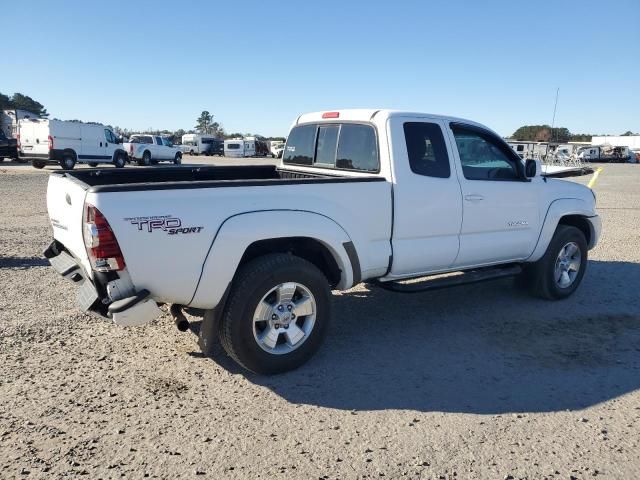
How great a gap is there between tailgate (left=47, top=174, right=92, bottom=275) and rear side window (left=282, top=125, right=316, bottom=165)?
2.46 m

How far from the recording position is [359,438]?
10.3ft

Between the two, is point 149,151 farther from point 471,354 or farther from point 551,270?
point 471,354

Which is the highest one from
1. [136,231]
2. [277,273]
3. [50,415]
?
[136,231]

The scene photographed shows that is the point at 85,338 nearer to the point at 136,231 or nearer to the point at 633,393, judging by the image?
the point at 136,231

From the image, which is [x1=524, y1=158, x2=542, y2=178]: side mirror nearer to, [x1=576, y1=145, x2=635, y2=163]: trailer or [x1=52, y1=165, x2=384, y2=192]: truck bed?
[x1=52, y1=165, x2=384, y2=192]: truck bed

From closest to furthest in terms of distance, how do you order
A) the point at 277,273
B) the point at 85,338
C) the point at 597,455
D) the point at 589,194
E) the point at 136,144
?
the point at 597,455 < the point at 277,273 < the point at 85,338 < the point at 589,194 < the point at 136,144

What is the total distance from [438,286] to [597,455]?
80.3 inches

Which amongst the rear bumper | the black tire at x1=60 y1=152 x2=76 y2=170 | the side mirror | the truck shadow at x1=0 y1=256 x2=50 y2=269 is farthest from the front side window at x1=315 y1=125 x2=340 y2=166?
the black tire at x1=60 y1=152 x2=76 y2=170

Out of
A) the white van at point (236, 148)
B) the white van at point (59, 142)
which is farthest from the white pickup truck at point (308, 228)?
the white van at point (236, 148)

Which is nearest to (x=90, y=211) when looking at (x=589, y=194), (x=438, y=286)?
(x=438, y=286)

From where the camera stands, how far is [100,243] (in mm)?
3217

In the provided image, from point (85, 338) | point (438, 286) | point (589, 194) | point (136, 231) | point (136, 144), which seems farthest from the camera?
point (136, 144)

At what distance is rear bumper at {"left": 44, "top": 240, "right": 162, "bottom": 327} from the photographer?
3.31 metres

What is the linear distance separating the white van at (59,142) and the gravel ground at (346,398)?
2073 centimetres
